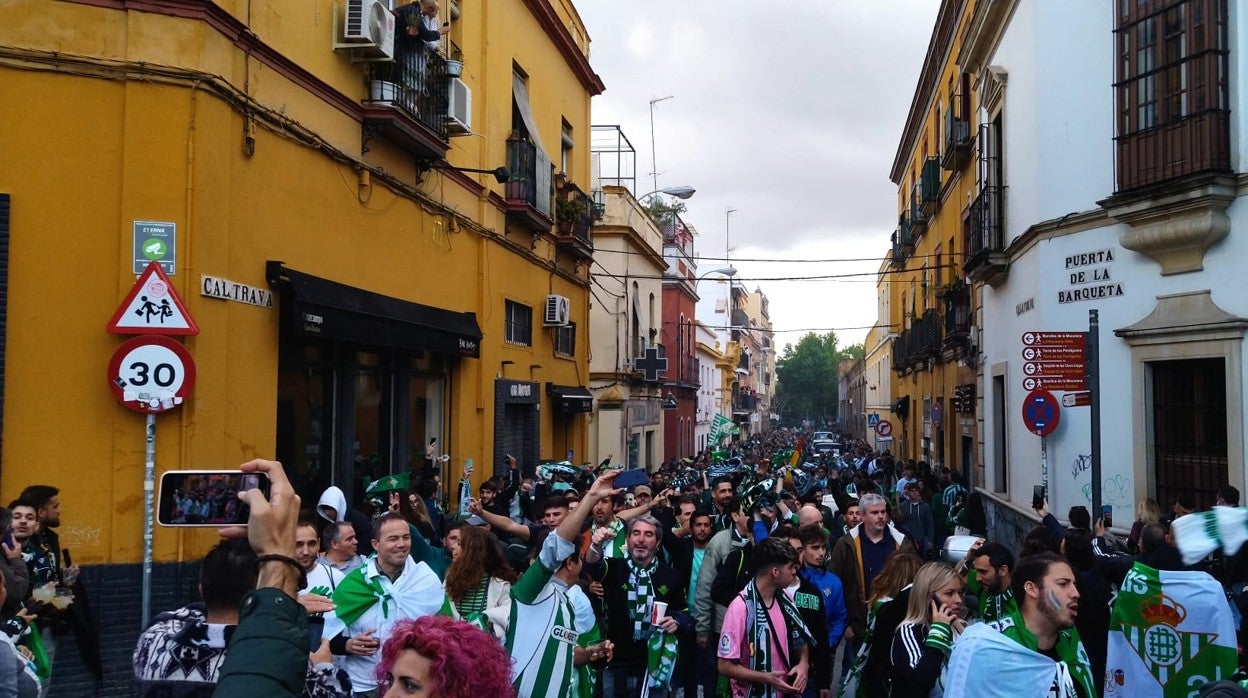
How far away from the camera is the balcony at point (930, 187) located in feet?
88.8

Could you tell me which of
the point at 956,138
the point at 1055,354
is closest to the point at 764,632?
the point at 1055,354

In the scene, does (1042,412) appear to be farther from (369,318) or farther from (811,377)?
(811,377)

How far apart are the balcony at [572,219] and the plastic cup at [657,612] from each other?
14.8m

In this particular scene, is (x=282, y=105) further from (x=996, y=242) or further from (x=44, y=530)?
(x=996, y=242)

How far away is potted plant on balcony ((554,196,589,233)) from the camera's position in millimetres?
21531

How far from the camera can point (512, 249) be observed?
1841 cm

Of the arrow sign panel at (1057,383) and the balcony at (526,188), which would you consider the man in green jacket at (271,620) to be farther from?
the balcony at (526,188)

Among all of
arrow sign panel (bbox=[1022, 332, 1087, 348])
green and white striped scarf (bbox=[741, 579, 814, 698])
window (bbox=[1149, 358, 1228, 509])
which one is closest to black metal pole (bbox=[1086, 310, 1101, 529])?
arrow sign panel (bbox=[1022, 332, 1087, 348])

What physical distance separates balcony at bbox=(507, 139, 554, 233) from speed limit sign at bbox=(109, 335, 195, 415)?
423 inches

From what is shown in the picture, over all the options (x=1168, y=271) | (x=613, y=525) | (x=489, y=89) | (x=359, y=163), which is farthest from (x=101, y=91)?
(x=1168, y=271)

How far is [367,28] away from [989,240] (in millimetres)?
11488

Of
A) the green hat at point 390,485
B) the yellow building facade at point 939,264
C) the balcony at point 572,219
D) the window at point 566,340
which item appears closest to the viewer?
the green hat at point 390,485

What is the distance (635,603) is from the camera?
7336mm

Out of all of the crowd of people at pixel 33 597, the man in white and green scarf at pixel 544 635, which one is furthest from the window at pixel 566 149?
the man in white and green scarf at pixel 544 635
